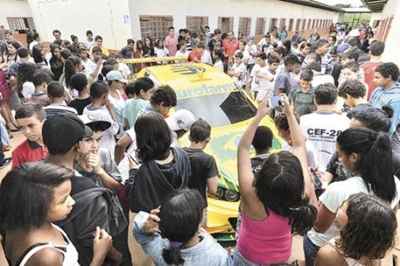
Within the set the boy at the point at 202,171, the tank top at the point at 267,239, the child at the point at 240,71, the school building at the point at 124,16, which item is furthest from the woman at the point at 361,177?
the school building at the point at 124,16

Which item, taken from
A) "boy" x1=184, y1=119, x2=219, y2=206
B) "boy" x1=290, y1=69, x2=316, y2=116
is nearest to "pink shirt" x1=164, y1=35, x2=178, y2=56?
"boy" x1=290, y1=69, x2=316, y2=116

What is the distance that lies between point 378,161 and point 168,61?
6.32 metres

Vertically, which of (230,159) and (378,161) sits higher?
(378,161)

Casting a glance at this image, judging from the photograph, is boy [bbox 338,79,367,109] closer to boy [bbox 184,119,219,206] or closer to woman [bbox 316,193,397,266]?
boy [bbox 184,119,219,206]

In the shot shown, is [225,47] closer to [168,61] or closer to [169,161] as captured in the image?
[168,61]

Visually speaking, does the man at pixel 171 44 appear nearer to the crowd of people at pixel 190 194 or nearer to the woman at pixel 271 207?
the crowd of people at pixel 190 194

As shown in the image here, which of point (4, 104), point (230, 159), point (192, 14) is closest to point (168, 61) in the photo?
point (4, 104)

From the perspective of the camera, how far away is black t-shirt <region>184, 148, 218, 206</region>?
226cm

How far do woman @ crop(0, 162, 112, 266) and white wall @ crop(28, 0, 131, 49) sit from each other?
11393mm

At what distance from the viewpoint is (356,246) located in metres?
1.34

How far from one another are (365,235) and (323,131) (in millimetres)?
1684

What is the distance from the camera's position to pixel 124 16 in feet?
38.0

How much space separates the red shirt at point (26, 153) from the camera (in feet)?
7.88

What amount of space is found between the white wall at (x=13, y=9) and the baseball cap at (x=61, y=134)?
56.0ft
